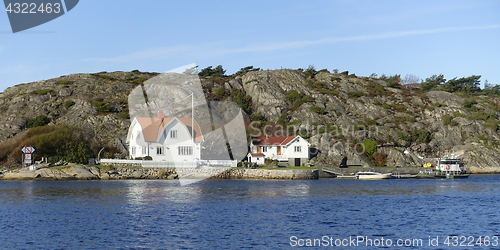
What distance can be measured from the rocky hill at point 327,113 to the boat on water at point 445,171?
7.90m

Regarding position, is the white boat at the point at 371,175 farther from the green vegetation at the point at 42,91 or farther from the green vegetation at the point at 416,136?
the green vegetation at the point at 42,91

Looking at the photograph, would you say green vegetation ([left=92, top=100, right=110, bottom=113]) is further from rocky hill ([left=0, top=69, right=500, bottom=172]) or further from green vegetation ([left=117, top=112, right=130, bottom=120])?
green vegetation ([left=117, top=112, right=130, bottom=120])

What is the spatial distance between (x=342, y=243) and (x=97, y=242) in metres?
13.9

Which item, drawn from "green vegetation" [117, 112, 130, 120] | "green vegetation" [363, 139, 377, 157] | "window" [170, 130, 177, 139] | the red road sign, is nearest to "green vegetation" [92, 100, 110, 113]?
"green vegetation" [117, 112, 130, 120]

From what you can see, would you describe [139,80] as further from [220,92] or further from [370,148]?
[370,148]

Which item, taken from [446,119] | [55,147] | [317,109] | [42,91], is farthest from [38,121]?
[446,119]

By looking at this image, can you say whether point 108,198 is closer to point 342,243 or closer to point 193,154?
point 342,243

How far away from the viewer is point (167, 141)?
75750 mm

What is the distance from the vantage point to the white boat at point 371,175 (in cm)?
7377

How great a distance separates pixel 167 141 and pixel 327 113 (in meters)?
54.2

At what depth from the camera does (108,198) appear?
1655 inches

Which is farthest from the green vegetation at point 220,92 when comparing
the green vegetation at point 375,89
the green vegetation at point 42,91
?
the green vegetation at point 42,91

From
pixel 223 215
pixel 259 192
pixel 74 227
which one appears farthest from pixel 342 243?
pixel 259 192

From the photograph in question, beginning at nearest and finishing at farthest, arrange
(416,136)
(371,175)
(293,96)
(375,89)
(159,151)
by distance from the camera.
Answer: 1. (371,175)
2. (159,151)
3. (416,136)
4. (293,96)
5. (375,89)
